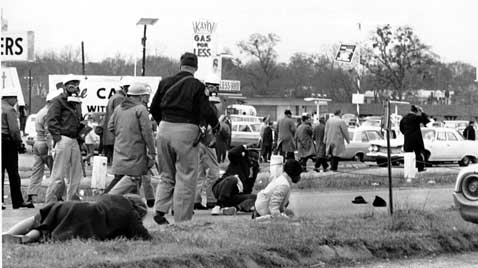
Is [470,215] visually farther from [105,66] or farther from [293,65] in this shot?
[293,65]

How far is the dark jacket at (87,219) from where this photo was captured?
8.21 meters

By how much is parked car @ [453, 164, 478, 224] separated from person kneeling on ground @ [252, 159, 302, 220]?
210 centimetres

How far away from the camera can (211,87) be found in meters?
13.3

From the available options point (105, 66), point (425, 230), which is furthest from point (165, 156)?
point (105, 66)

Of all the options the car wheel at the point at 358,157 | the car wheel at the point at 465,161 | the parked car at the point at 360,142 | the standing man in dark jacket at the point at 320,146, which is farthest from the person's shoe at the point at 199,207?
the car wheel at the point at 358,157

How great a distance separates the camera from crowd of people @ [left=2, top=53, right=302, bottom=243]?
834 centimetres

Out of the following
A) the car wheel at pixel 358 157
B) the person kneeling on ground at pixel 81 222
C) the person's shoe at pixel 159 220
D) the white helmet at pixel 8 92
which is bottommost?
the car wheel at pixel 358 157

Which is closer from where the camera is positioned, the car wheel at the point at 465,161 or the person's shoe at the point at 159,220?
the person's shoe at the point at 159,220

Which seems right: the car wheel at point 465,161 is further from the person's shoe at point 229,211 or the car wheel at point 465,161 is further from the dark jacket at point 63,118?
the dark jacket at point 63,118

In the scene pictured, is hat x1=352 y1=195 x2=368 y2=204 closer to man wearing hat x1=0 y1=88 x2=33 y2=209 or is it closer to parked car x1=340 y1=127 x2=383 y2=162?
man wearing hat x1=0 y1=88 x2=33 y2=209

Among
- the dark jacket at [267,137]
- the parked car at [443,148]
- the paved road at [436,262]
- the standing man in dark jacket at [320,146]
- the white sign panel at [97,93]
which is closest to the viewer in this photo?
the paved road at [436,262]

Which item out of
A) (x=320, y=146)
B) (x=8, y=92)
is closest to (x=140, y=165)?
(x=8, y=92)

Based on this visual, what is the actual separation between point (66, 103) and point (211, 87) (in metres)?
2.09

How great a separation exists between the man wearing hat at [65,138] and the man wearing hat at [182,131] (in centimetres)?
236
